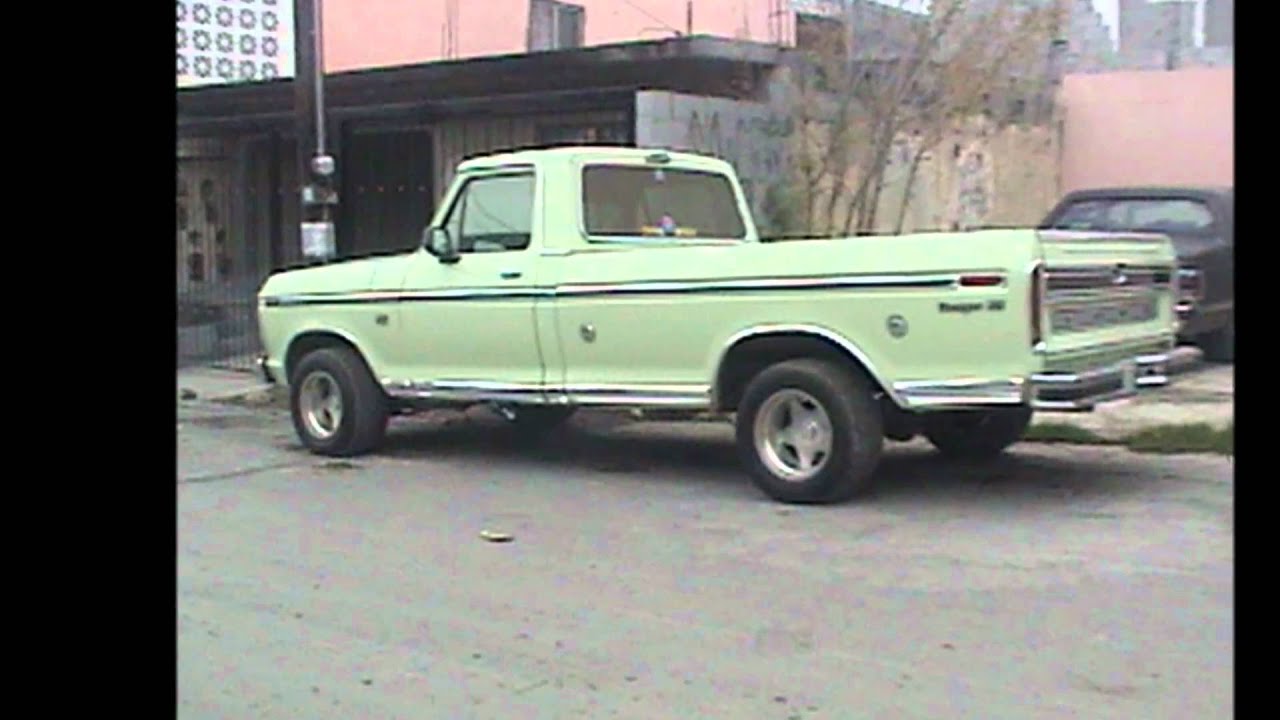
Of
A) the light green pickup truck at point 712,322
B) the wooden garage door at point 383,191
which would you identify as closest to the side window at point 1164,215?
the light green pickup truck at point 712,322

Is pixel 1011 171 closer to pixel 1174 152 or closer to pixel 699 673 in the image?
pixel 1174 152

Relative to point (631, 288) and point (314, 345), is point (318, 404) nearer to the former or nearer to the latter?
point (314, 345)

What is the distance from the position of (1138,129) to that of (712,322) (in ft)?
42.3

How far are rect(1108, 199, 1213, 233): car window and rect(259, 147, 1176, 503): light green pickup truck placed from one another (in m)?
4.56

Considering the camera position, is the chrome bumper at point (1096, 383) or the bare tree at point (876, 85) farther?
the bare tree at point (876, 85)

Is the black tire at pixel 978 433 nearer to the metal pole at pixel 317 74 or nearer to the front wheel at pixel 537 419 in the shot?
the front wheel at pixel 537 419

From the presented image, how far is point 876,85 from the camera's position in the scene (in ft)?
53.6

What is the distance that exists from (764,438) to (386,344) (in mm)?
3057

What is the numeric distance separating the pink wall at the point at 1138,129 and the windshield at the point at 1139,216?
571 cm

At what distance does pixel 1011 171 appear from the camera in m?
19.8

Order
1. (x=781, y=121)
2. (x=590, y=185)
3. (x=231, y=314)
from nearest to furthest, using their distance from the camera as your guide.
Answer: (x=590, y=185)
(x=781, y=121)
(x=231, y=314)

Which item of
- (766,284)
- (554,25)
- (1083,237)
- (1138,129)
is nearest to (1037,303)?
(1083,237)

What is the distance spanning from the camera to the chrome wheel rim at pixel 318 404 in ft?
37.8
